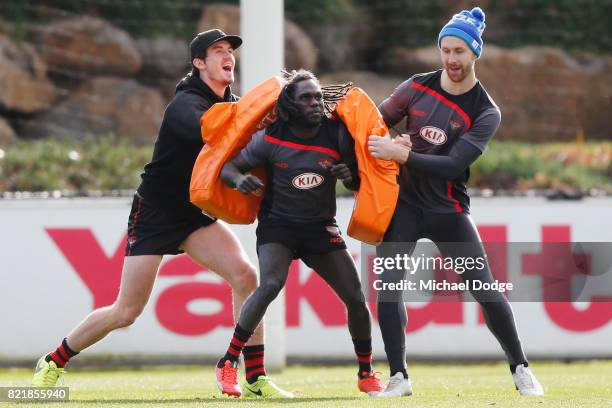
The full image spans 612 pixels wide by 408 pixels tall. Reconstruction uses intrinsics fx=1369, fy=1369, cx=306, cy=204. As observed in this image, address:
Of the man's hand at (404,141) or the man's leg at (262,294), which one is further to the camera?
the man's leg at (262,294)

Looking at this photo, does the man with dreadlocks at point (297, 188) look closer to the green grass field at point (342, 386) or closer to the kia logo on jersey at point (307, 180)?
the kia logo on jersey at point (307, 180)

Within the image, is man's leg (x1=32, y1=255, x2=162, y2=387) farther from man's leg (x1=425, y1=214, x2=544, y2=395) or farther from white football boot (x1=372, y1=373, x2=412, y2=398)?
man's leg (x1=425, y1=214, x2=544, y2=395)

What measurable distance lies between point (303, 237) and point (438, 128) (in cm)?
88

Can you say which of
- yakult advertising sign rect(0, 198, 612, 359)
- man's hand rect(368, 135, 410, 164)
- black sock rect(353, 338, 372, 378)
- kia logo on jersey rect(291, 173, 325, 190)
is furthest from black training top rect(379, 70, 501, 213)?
yakult advertising sign rect(0, 198, 612, 359)

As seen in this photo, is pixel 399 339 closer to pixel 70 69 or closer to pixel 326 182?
pixel 326 182

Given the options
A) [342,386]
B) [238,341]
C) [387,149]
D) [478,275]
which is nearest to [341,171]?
[387,149]

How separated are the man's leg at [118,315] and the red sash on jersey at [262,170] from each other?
566 millimetres

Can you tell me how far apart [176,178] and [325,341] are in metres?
3.73

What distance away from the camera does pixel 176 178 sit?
732 centimetres

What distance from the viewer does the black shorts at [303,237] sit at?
693 cm

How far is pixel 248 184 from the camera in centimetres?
666

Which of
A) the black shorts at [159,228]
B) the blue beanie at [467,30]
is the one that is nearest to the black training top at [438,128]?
the blue beanie at [467,30]

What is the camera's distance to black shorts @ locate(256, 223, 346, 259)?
6.93 metres

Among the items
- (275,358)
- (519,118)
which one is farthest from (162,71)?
(275,358)
